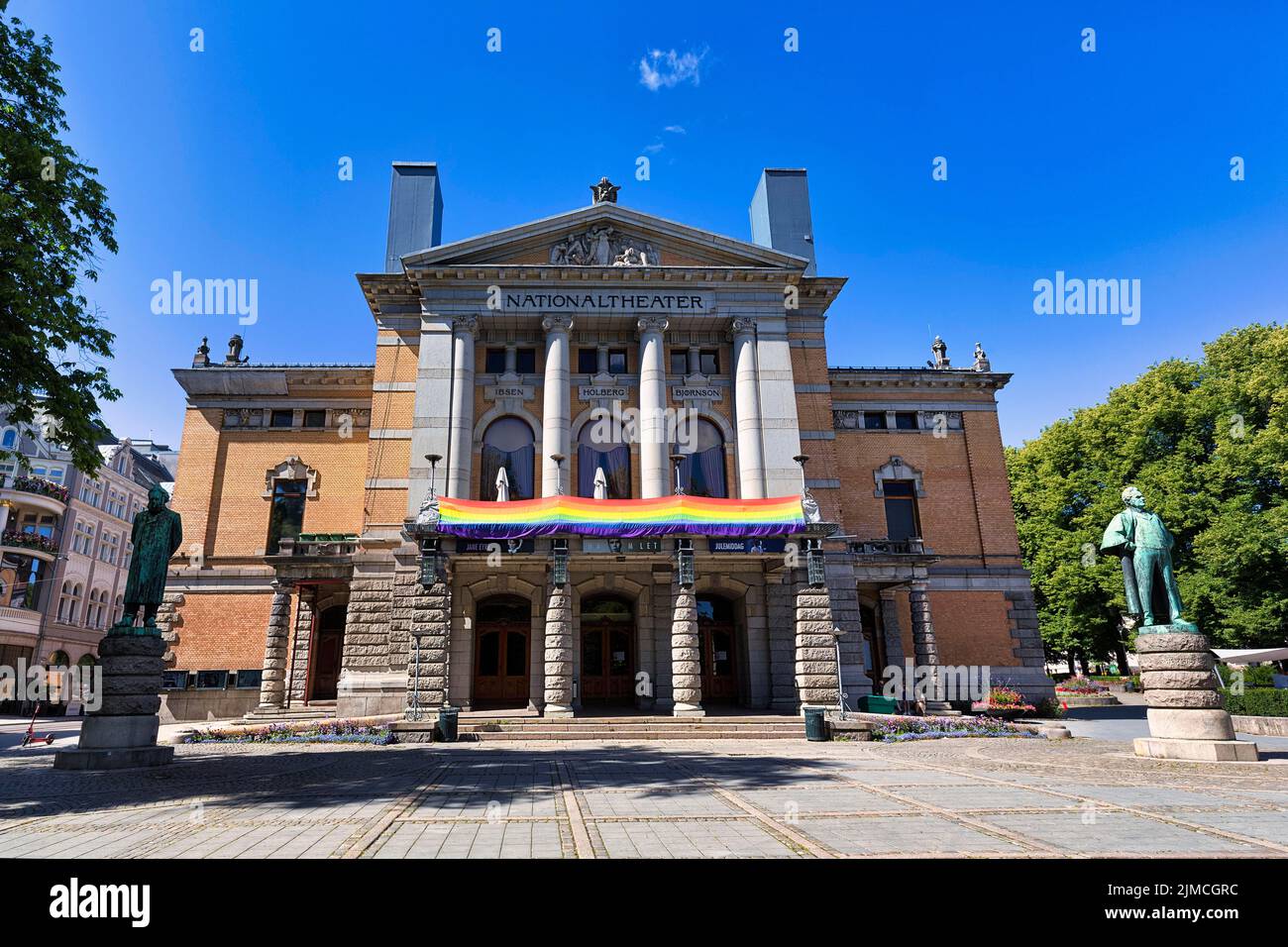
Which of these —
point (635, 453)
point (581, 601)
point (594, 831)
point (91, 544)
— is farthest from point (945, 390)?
point (91, 544)

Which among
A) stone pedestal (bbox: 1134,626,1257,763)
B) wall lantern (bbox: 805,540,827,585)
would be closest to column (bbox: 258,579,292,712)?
wall lantern (bbox: 805,540,827,585)

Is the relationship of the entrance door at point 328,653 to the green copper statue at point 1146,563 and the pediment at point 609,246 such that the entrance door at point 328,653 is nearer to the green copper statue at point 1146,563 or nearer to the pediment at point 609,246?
the pediment at point 609,246

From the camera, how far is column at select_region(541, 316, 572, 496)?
25922 millimetres

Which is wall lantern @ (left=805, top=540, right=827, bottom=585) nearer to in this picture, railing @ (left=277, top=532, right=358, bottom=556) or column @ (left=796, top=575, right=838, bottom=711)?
column @ (left=796, top=575, right=838, bottom=711)

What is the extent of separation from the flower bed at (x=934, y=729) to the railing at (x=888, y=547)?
7.91m

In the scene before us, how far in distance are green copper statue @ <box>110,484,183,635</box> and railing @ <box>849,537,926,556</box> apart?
74.7ft

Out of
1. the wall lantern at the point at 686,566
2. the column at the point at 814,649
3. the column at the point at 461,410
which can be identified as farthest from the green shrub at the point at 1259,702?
the column at the point at 461,410

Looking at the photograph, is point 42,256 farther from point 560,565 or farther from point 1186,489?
point 1186,489

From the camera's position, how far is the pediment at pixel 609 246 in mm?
28031
